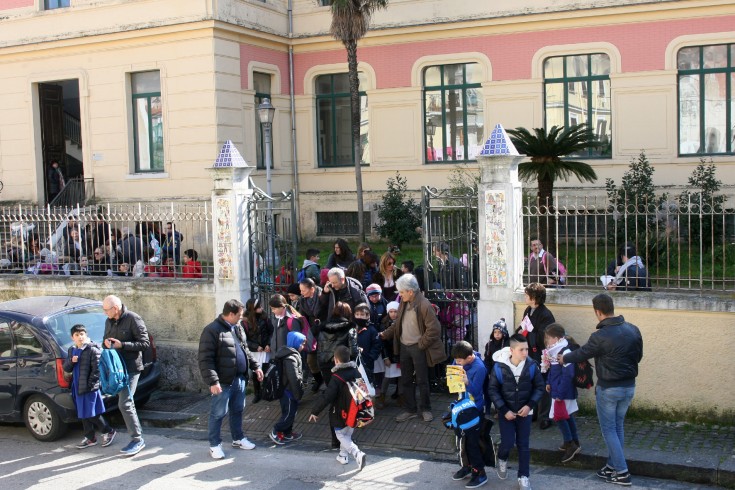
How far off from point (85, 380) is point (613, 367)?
5659 millimetres

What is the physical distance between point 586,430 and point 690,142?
12397 millimetres

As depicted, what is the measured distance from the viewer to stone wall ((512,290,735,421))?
8992 millimetres

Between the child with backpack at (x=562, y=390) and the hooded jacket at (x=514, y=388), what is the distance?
0.62 m

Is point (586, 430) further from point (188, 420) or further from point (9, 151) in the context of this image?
point (9, 151)

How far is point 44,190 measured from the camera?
22.7 metres

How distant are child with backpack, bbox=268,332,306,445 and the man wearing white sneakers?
435mm

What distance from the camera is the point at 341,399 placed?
8.55 m

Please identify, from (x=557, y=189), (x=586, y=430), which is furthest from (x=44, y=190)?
(x=586, y=430)

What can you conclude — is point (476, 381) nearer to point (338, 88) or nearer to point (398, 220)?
point (398, 220)

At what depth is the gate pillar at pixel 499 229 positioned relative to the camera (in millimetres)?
9898

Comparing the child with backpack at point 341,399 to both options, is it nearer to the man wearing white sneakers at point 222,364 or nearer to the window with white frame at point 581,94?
the man wearing white sneakers at point 222,364

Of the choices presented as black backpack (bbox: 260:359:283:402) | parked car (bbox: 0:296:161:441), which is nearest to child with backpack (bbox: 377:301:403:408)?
black backpack (bbox: 260:359:283:402)

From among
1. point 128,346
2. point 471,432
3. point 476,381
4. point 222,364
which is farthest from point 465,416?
point 128,346

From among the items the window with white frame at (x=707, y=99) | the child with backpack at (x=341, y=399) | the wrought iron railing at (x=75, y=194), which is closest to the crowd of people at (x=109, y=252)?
the child with backpack at (x=341, y=399)
